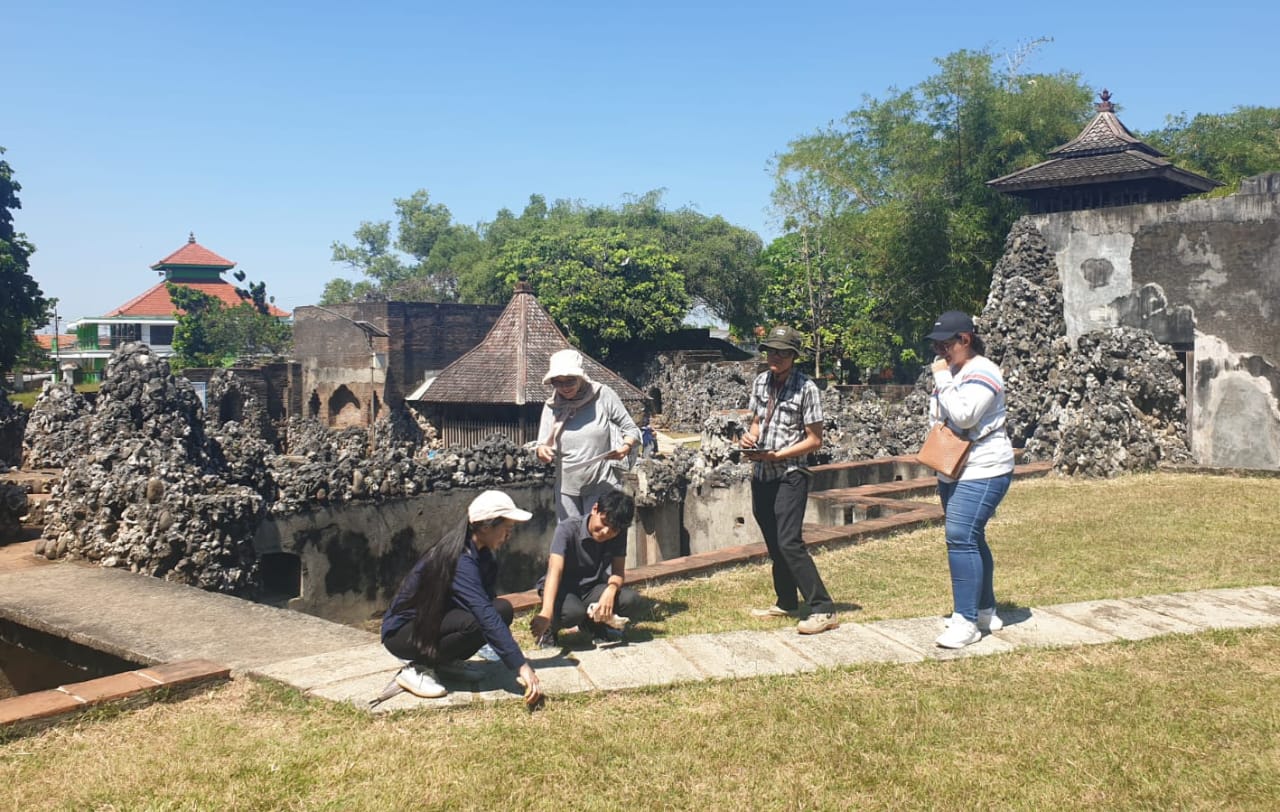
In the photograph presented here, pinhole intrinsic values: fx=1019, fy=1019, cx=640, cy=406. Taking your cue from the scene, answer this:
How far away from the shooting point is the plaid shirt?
517 cm

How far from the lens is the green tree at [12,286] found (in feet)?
89.0

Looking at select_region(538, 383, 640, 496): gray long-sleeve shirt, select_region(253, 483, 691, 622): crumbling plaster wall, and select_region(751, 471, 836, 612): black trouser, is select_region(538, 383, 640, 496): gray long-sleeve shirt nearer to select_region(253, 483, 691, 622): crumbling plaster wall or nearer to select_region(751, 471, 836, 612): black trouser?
select_region(751, 471, 836, 612): black trouser

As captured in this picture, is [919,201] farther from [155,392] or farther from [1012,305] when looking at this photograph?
[155,392]

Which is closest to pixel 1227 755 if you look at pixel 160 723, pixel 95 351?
pixel 160 723

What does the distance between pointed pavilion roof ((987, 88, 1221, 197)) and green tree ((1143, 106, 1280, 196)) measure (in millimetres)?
11998

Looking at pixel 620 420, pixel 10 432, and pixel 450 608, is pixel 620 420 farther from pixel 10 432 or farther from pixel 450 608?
pixel 10 432

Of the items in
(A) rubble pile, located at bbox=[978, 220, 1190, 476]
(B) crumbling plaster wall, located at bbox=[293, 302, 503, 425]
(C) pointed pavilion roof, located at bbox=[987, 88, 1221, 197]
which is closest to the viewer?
(A) rubble pile, located at bbox=[978, 220, 1190, 476]

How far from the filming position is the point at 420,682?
4059 mm

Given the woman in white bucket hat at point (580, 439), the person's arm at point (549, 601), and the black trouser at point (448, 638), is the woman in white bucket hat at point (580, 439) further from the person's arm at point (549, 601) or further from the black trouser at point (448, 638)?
the black trouser at point (448, 638)

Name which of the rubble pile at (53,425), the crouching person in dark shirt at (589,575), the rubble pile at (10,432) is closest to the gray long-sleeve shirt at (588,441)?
the crouching person in dark shirt at (589,575)

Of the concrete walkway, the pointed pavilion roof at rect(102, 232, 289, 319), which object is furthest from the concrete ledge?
the pointed pavilion roof at rect(102, 232, 289, 319)

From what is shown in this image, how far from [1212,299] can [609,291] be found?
23.6 m

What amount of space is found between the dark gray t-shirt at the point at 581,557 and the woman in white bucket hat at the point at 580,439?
0.34 m

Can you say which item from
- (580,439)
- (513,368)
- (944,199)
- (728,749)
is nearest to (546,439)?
(580,439)
